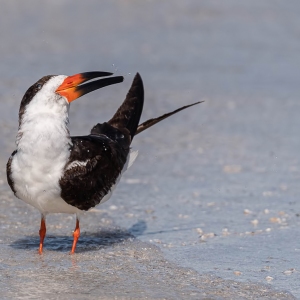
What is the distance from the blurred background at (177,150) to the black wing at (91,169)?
425 millimetres

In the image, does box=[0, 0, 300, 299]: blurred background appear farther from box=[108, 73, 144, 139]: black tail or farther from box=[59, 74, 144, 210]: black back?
box=[108, 73, 144, 139]: black tail

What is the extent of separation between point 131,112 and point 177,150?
2175 mm

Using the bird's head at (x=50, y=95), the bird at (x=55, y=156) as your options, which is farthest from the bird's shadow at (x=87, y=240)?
→ the bird's head at (x=50, y=95)

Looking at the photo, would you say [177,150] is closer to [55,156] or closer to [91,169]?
[91,169]

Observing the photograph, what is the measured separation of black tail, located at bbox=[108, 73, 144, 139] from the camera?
19.5ft

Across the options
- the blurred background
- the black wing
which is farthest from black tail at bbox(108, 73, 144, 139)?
the blurred background

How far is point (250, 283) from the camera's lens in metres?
4.50

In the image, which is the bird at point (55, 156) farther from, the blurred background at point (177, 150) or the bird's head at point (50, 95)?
the blurred background at point (177, 150)

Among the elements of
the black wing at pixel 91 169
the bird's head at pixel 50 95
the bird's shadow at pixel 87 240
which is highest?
the bird's head at pixel 50 95

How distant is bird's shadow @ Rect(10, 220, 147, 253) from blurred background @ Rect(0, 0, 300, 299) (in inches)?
0.6

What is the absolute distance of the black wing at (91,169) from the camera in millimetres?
4797

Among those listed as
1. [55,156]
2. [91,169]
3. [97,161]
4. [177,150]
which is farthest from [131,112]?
[177,150]

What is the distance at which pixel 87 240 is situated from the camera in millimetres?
5551

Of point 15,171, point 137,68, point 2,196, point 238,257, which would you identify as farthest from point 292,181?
point 137,68
